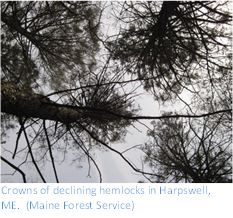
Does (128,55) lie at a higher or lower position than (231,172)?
higher

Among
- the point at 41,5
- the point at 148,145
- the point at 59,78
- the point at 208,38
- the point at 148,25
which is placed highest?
the point at 41,5

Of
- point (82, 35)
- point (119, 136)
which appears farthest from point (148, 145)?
point (82, 35)

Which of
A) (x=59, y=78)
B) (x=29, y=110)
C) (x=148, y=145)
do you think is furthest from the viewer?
(x=59, y=78)

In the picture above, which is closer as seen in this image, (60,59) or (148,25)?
(148,25)

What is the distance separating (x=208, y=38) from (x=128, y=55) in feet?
3.56

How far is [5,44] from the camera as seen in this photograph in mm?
2762

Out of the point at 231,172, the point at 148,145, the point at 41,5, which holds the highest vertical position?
the point at 41,5

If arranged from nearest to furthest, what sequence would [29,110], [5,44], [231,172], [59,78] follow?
1. [29,110]
2. [231,172]
3. [5,44]
4. [59,78]

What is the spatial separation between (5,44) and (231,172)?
144 inches

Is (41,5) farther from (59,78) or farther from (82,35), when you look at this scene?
(59,78)

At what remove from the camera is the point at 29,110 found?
1.58 meters

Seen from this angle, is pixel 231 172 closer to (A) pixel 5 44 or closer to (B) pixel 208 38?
(B) pixel 208 38

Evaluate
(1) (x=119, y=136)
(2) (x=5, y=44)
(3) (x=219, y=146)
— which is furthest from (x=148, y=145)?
(2) (x=5, y=44)

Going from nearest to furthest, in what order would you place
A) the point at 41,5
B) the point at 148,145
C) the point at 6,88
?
the point at 6,88, the point at 148,145, the point at 41,5
